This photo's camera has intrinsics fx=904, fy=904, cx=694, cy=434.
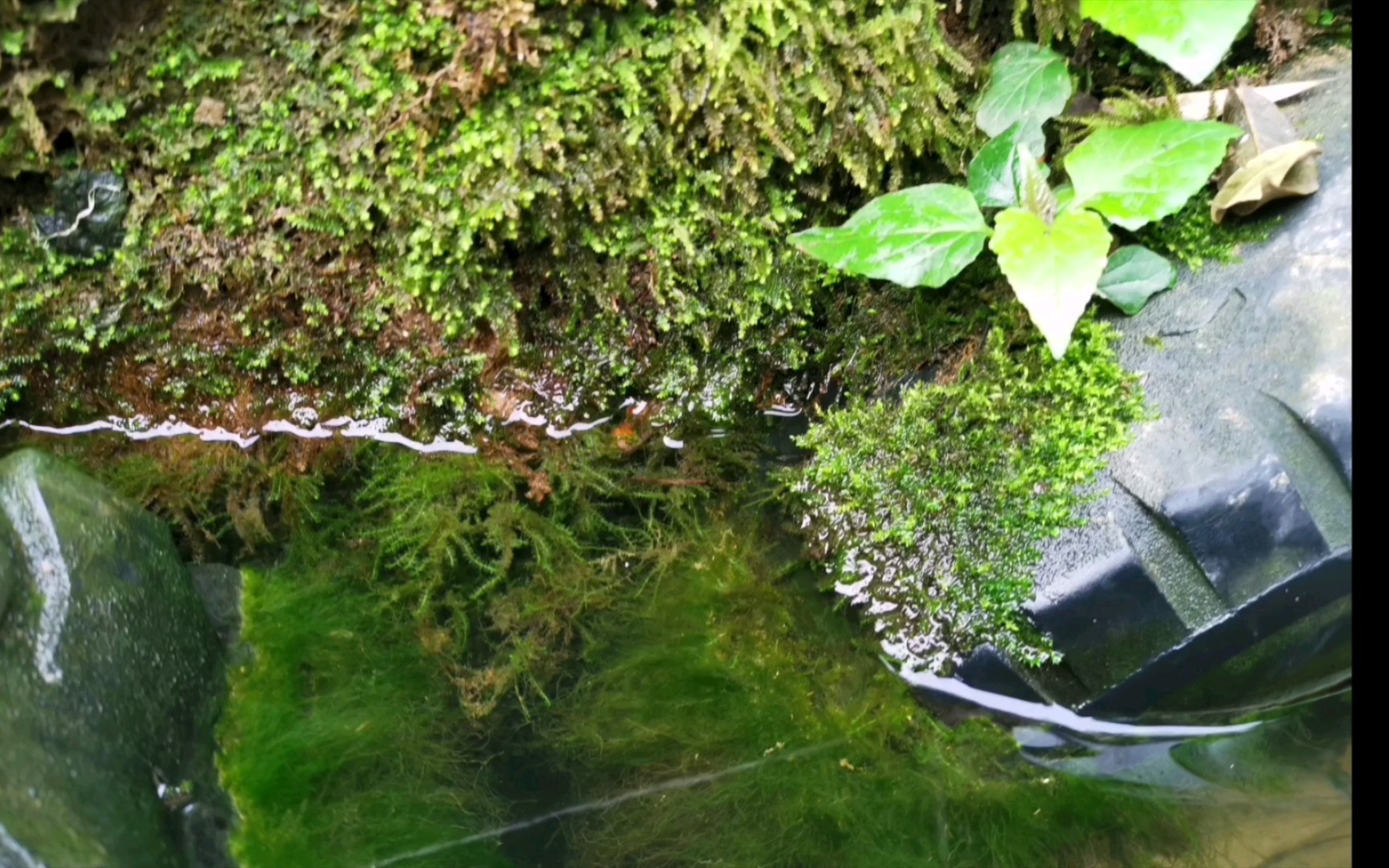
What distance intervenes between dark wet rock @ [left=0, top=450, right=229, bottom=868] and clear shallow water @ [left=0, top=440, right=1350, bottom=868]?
11cm

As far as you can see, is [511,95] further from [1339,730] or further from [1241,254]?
[1339,730]

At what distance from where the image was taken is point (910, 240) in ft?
6.04

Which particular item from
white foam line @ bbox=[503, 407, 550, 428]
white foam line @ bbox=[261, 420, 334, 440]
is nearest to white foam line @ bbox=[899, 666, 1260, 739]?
white foam line @ bbox=[503, 407, 550, 428]

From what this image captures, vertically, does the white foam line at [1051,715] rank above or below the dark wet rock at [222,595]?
below

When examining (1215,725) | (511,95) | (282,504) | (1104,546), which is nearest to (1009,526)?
(1104,546)

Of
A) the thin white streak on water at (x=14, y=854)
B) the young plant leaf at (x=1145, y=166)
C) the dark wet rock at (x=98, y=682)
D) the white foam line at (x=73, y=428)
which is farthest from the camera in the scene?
the white foam line at (x=73, y=428)

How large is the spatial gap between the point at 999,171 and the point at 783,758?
1320mm

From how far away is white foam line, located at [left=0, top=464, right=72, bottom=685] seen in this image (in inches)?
66.6

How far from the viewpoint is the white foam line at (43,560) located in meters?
1.69

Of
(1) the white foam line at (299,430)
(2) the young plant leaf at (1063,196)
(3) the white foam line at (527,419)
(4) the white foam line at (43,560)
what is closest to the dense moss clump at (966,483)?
(2) the young plant leaf at (1063,196)

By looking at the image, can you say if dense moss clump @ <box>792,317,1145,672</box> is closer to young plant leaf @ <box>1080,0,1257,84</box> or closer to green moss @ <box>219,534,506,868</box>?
young plant leaf @ <box>1080,0,1257,84</box>

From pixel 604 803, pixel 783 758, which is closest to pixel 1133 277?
pixel 783 758

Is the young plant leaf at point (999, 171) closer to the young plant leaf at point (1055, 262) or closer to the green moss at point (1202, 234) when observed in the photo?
the young plant leaf at point (1055, 262)

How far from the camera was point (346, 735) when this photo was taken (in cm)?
197
